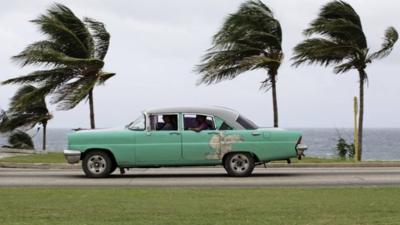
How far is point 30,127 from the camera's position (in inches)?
1449

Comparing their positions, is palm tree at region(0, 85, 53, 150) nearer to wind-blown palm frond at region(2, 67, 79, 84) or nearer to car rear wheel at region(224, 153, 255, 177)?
wind-blown palm frond at region(2, 67, 79, 84)

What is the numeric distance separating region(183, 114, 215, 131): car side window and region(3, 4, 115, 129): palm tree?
37.0 feet

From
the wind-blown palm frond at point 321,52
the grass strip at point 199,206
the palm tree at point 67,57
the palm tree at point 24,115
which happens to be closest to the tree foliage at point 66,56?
the palm tree at point 67,57

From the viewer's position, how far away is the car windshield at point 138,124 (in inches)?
658

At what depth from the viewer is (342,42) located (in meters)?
26.8

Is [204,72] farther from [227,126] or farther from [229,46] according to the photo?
[227,126]

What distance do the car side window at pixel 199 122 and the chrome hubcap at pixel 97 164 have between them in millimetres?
2010

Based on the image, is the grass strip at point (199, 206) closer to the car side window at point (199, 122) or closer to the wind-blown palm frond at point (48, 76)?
the car side window at point (199, 122)

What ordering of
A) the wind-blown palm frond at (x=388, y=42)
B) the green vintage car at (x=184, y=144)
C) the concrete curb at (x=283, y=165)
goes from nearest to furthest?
1. the green vintage car at (x=184, y=144)
2. the concrete curb at (x=283, y=165)
3. the wind-blown palm frond at (x=388, y=42)

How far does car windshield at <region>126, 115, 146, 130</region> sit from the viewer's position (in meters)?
16.7

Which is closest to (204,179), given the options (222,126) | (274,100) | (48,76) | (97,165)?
(222,126)

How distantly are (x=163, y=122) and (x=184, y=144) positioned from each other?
2.25ft

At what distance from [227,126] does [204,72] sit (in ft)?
36.7

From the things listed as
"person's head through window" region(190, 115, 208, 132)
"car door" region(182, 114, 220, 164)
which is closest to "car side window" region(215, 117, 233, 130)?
"car door" region(182, 114, 220, 164)
